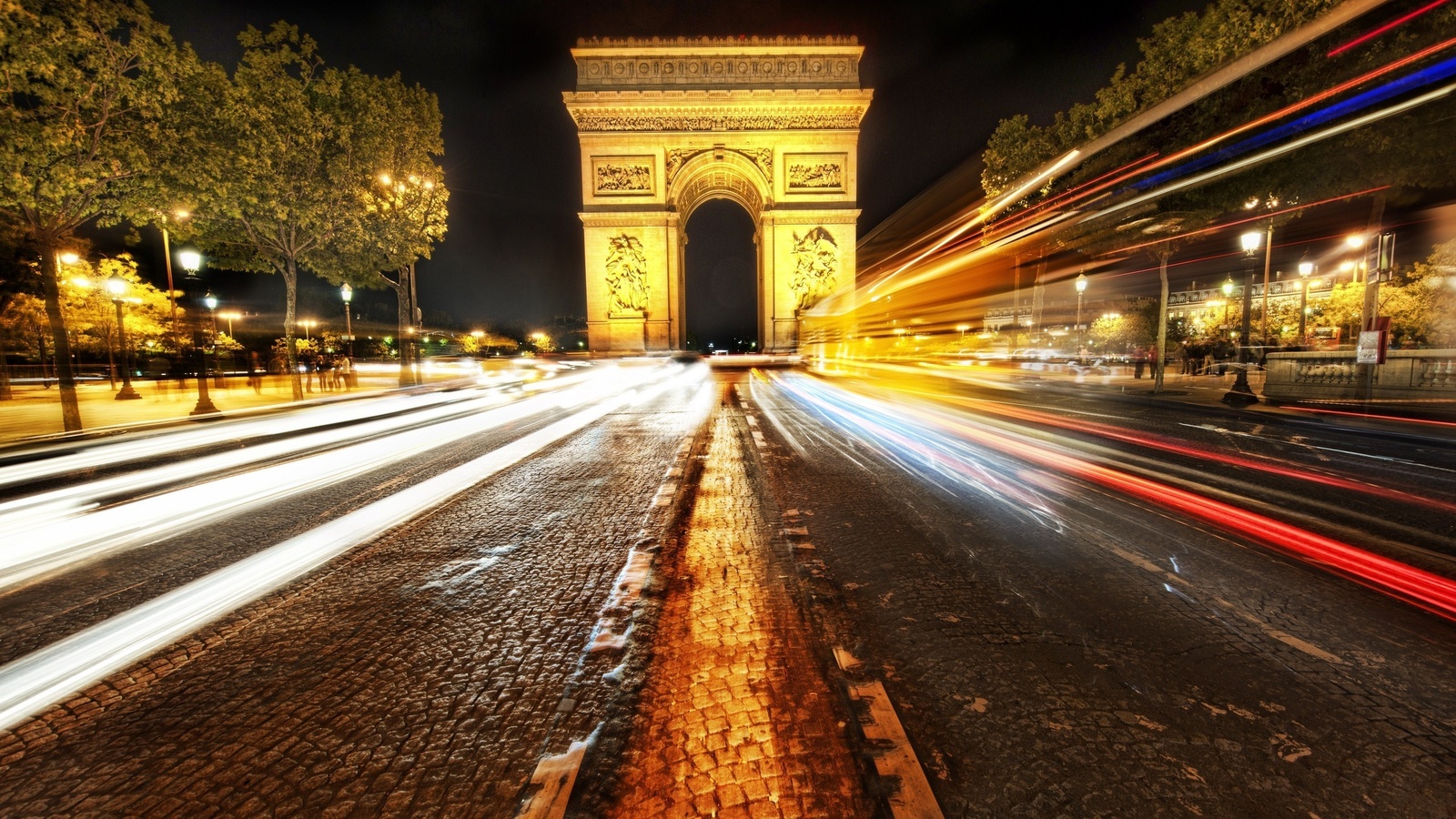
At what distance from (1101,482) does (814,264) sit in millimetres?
29888

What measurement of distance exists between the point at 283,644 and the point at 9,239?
23724 mm

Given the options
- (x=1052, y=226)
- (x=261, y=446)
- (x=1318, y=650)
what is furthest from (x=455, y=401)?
(x=1052, y=226)

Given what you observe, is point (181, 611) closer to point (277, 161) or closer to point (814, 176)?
point (277, 161)

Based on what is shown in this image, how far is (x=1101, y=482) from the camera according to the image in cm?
514

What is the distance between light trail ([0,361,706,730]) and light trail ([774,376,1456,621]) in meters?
4.70

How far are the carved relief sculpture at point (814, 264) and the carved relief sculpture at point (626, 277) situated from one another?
900 cm

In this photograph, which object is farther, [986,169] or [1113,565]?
[986,169]

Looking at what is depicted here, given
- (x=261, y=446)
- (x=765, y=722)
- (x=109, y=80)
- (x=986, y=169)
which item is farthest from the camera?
(x=986, y=169)

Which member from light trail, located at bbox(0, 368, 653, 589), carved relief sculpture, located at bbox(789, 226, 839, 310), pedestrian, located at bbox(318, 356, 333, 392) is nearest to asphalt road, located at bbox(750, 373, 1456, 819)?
light trail, located at bbox(0, 368, 653, 589)

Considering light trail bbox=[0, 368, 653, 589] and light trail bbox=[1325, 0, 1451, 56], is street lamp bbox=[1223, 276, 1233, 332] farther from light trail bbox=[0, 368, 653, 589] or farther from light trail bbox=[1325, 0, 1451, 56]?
light trail bbox=[0, 368, 653, 589]

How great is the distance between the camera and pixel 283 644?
239cm

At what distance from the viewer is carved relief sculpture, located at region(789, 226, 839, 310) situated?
3341 cm

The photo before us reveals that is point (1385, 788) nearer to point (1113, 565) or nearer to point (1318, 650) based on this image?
point (1318, 650)

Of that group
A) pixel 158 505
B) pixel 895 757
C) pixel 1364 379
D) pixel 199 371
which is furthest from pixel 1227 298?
pixel 199 371
